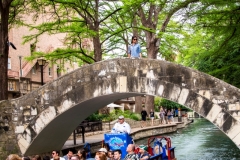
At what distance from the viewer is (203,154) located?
1944cm

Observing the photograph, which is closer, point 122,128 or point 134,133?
point 122,128

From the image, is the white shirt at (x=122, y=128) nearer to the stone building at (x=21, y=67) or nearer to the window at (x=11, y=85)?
the stone building at (x=21, y=67)

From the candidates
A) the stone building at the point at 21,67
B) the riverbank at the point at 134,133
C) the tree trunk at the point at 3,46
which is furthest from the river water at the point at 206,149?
the stone building at the point at 21,67

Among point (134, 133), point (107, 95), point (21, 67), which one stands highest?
point (21, 67)

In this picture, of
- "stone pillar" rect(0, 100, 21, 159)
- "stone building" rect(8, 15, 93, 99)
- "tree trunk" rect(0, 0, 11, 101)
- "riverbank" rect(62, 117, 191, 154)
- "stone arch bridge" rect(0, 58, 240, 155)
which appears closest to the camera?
"stone arch bridge" rect(0, 58, 240, 155)

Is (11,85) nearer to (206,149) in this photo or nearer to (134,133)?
(134,133)

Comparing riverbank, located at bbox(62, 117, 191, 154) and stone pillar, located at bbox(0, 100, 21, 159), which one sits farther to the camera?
riverbank, located at bbox(62, 117, 191, 154)

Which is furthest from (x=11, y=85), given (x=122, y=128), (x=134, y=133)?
(x=122, y=128)

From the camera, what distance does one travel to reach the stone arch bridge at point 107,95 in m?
11.6

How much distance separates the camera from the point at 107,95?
43.4ft

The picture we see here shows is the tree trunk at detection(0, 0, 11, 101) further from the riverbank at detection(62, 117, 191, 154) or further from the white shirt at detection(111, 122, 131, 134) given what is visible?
the white shirt at detection(111, 122, 131, 134)

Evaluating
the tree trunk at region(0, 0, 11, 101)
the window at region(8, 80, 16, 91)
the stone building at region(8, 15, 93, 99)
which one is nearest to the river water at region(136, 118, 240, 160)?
the tree trunk at region(0, 0, 11, 101)

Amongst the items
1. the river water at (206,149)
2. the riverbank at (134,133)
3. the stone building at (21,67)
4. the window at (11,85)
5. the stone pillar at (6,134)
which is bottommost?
the river water at (206,149)

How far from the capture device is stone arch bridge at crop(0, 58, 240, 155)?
11578mm
